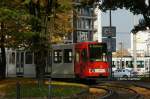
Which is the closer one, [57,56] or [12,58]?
[57,56]

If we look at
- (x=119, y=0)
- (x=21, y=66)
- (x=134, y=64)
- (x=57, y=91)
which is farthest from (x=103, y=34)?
(x=134, y=64)

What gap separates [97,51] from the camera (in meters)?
40.9

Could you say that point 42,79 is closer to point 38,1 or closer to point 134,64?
point 38,1

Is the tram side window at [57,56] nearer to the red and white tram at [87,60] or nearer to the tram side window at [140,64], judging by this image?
the red and white tram at [87,60]

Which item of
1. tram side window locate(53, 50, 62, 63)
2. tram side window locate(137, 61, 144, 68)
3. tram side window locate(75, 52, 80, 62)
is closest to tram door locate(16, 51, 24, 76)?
tram side window locate(53, 50, 62, 63)

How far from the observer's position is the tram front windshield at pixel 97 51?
133ft

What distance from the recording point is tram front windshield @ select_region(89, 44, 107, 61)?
40.7 metres

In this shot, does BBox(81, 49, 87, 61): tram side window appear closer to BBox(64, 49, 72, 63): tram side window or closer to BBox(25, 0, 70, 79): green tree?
BBox(64, 49, 72, 63): tram side window

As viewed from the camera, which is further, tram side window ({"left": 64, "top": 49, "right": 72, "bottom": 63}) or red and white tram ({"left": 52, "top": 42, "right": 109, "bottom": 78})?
tram side window ({"left": 64, "top": 49, "right": 72, "bottom": 63})

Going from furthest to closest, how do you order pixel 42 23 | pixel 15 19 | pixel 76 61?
pixel 76 61
pixel 42 23
pixel 15 19

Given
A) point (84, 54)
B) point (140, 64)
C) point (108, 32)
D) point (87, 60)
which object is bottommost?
point (140, 64)

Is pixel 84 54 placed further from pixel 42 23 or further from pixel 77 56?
pixel 42 23

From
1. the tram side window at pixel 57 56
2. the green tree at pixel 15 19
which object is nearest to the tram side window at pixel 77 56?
the tram side window at pixel 57 56

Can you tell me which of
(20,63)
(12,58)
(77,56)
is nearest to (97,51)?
(77,56)
